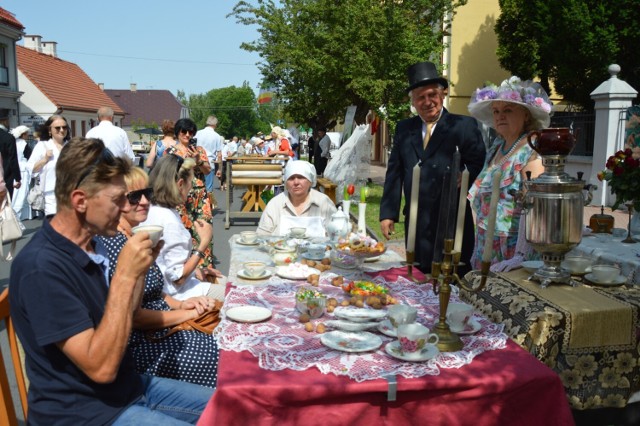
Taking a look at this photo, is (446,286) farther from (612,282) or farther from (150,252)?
(612,282)

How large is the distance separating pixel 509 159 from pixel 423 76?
87 centimetres

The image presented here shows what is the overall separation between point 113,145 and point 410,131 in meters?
5.03

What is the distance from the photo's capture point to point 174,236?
3.94 m

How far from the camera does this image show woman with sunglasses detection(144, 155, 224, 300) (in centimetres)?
388

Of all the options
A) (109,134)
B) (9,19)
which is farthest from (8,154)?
(9,19)

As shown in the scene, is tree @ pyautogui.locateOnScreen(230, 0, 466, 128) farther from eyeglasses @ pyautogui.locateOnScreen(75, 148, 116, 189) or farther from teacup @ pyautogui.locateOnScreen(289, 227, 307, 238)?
eyeglasses @ pyautogui.locateOnScreen(75, 148, 116, 189)

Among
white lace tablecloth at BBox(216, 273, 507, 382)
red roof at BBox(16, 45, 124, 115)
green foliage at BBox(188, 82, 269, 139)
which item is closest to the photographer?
white lace tablecloth at BBox(216, 273, 507, 382)

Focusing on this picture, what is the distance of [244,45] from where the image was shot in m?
19.2

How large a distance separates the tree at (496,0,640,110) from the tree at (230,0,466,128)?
84.1 inches

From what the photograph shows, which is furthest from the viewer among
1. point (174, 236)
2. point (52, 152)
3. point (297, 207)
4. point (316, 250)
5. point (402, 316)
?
point (52, 152)

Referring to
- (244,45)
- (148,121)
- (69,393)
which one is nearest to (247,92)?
(148,121)

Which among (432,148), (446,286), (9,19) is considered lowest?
(446,286)

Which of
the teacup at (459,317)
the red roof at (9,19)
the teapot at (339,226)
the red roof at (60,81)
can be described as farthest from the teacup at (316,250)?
the red roof at (60,81)

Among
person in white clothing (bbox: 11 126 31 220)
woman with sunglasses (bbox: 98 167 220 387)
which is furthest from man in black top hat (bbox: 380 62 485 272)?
person in white clothing (bbox: 11 126 31 220)
